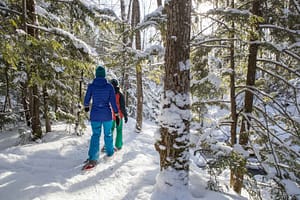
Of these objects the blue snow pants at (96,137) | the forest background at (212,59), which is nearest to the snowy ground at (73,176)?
the blue snow pants at (96,137)

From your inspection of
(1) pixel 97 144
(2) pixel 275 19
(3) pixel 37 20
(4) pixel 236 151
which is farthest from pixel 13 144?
(2) pixel 275 19

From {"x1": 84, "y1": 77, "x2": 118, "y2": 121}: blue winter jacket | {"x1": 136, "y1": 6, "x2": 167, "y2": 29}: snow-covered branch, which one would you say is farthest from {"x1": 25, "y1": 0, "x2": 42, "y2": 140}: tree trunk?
{"x1": 136, "y1": 6, "x2": 167, "y2": 29}: snow-covered branch

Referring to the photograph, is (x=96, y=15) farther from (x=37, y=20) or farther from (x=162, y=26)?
(x=162, y=26)

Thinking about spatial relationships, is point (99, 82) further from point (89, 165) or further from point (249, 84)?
point (249, 84)

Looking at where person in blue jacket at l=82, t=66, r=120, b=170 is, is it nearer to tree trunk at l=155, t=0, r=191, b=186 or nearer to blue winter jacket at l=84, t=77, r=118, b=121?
blue winter jacket at l=84, t=77, r=118, b=121

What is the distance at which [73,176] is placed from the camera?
473 cm

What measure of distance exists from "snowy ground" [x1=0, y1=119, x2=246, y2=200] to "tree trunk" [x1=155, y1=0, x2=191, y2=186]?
2.04 ft

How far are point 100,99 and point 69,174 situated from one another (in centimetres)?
162

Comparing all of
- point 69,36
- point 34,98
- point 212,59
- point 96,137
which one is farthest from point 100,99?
point 212,59

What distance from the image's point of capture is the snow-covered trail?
13.3ft

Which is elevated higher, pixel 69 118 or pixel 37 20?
pixel 37 20

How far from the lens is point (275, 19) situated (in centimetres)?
545

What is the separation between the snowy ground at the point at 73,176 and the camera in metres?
4.04

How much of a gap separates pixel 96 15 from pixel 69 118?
119 inches
